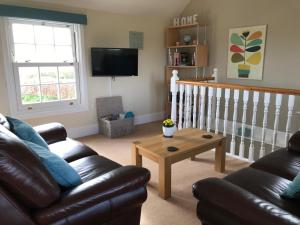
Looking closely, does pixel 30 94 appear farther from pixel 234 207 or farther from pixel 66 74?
pixel 234 207

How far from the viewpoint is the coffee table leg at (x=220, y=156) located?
2.74 metres

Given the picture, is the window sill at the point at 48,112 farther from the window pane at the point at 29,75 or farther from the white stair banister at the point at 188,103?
the white stair banister at the point at 188,103

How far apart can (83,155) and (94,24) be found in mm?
2644

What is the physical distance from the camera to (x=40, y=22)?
3594mm

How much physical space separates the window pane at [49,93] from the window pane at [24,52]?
464 mm

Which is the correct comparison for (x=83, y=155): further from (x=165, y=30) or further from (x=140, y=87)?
(x=165, y=30)

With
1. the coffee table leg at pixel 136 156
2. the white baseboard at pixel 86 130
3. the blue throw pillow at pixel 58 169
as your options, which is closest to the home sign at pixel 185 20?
the white baseboard at pixel 86 130

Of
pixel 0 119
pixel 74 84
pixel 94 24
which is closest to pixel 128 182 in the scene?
pixel 0 119

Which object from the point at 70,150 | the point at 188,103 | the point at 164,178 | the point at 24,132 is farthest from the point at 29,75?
the point at 164,178

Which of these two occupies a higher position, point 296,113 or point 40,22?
point 40,22

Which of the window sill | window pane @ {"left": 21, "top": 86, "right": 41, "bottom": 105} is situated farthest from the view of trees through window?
the window sill

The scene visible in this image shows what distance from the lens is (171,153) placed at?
7.49 feet

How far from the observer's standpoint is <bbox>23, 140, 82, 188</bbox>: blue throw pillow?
138 centimetres

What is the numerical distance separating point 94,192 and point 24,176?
1.23ft
